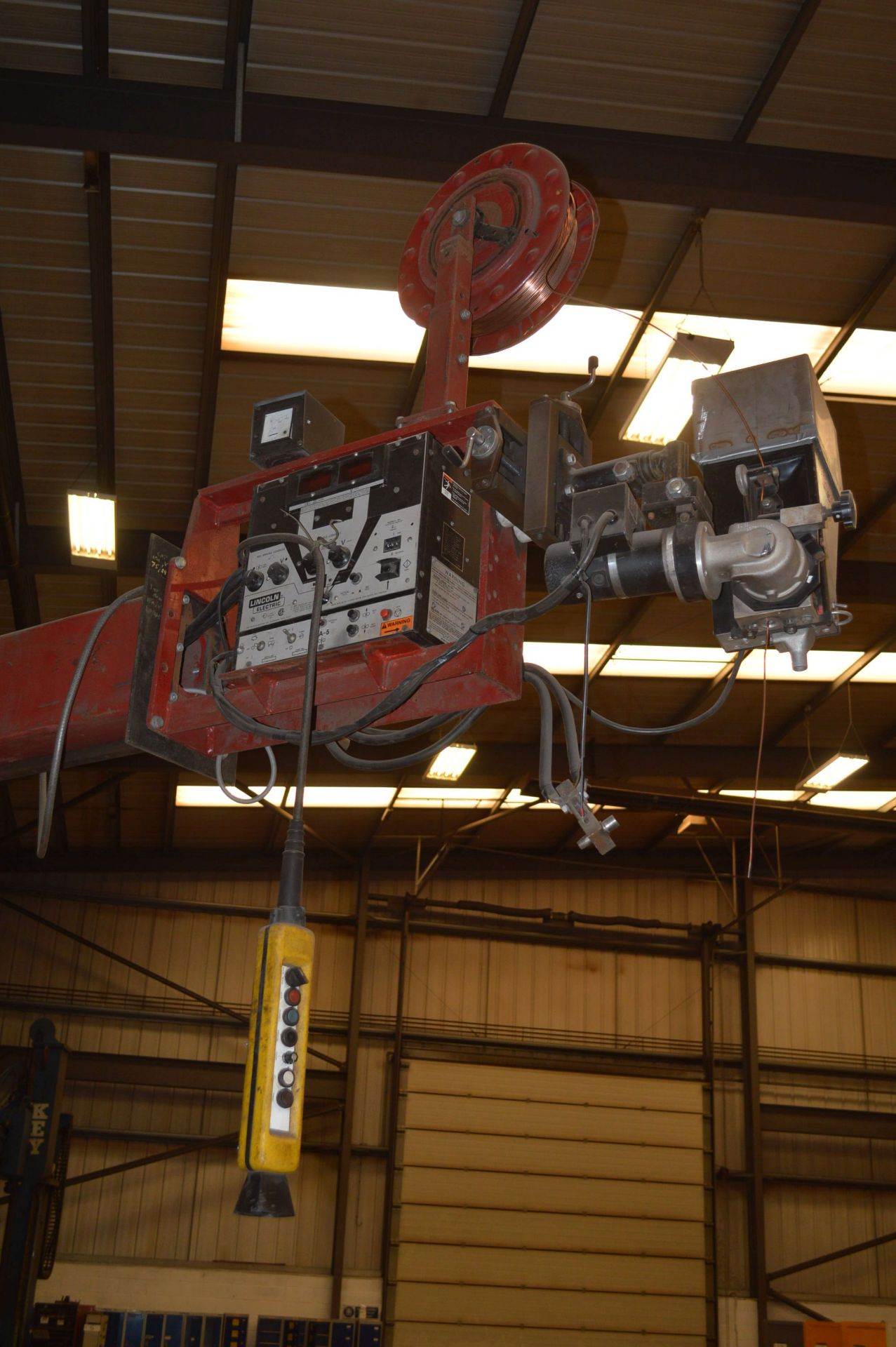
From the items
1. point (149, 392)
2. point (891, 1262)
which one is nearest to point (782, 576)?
point (149, 392)

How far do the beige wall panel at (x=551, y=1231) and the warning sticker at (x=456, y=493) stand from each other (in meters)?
Result: 17.0

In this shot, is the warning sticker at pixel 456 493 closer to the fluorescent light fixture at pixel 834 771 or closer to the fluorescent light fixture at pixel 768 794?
the fluorescent light fixture at pixel 834 771

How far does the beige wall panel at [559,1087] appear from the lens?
19.0 meters

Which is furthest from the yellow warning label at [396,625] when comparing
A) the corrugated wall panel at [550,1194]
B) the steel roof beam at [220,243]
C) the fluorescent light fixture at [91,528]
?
the corrugated wall panel at [550,1194]

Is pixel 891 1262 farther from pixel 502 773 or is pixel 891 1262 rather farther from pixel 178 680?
pixel 178 680

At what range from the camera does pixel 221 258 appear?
9.46 meters

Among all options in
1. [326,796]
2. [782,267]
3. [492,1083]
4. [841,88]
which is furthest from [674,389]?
[492,1083]

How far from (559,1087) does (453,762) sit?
6151 millimetres

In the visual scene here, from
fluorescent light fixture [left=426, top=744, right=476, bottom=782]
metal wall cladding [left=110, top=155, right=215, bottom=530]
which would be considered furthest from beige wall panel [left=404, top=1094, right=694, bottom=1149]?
metal wall cladding [left=110, top=155, right=215, bottom=530]

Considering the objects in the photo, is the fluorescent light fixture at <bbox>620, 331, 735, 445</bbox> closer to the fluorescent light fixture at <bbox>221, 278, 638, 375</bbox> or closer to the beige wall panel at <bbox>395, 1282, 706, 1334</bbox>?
the fluorescent light fixture at <bbox>221, 278, 638, 375</bbox>

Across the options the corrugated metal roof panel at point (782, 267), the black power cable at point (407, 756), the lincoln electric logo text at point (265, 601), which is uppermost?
the corrugated metal roof panel at point (782, 267)

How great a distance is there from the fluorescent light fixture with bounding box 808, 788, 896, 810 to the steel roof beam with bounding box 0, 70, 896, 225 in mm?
11517

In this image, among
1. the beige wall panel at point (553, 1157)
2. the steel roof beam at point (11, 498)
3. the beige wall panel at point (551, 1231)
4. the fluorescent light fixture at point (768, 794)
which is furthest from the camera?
the fluorescent light fixture at point (768, 794)

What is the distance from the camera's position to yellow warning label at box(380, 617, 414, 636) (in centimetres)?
296
